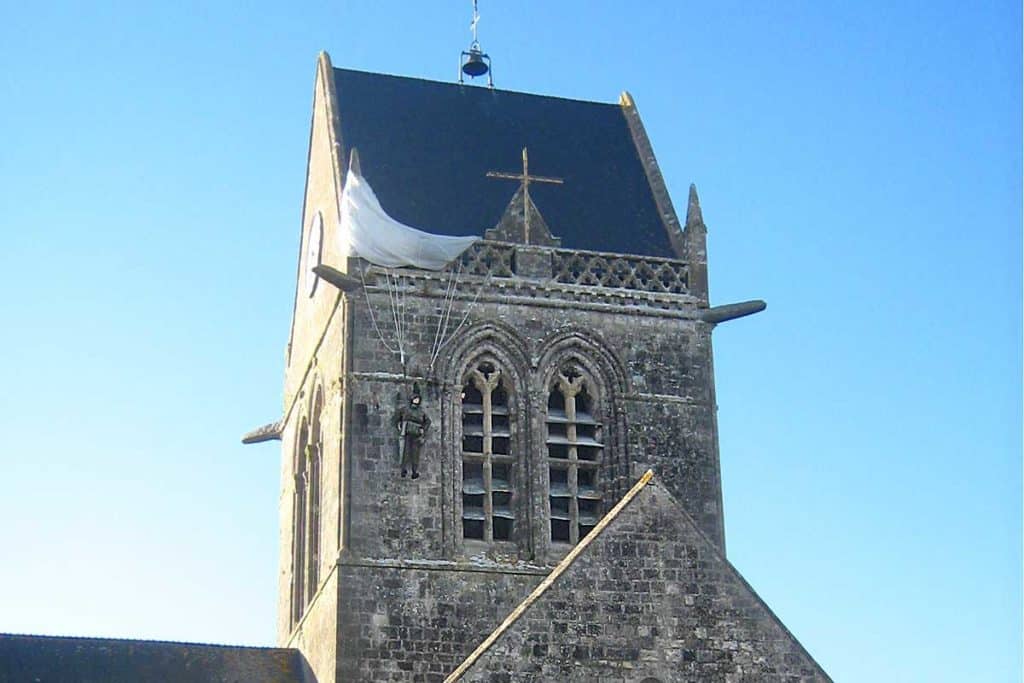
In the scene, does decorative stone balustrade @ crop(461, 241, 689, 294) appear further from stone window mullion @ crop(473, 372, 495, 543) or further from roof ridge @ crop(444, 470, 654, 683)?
roof ridge @ crop(444, 470, 654, 683)

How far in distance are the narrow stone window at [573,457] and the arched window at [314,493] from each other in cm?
329

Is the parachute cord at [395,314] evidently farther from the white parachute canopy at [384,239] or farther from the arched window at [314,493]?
the arched window at [314,493]

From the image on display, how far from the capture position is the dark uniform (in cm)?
2531

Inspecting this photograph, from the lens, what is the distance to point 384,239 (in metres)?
26.5

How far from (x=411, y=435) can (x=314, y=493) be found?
2725 mm

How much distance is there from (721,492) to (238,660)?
685cm

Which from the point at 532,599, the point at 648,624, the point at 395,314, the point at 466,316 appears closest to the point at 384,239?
the point at 395,314

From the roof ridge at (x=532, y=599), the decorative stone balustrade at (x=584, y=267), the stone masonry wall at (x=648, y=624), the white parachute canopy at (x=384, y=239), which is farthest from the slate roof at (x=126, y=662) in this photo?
the stone masonry wall at (x=648, y=624)

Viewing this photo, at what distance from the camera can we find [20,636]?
2548 centimetres

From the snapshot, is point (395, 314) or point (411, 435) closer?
point (411, 435)

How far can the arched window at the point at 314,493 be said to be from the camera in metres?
27.1

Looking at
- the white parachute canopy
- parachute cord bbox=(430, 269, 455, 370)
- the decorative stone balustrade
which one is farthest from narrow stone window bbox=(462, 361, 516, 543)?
→ the white parachute canopy

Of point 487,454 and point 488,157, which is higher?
point 488,157

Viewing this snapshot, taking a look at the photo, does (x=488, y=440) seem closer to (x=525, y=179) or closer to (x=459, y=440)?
(x=459, y=440)
